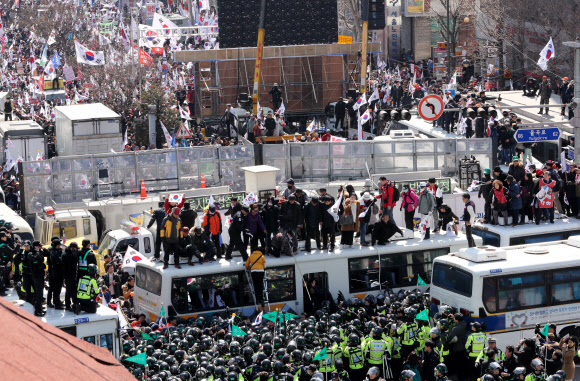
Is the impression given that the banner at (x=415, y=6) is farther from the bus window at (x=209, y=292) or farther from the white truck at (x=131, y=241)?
the bus window at (x=209, y=292)

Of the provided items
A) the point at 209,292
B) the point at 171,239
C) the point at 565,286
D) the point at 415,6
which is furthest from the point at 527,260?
the point at 415,6

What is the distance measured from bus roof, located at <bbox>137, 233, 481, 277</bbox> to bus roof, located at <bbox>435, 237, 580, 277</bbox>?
4.04 feet

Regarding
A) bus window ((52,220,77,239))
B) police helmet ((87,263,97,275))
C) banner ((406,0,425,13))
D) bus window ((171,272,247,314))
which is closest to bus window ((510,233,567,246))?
bus window ((171,272,247,314))

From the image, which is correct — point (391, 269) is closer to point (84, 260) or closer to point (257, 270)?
point (257, 270)

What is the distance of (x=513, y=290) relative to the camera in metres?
15.3

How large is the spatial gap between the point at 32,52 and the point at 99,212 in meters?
45.0

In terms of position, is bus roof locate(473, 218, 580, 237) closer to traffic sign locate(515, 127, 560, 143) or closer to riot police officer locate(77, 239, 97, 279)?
traffic sign locate(515, 127, 560, 143)

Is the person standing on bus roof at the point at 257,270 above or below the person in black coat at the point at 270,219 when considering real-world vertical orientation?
below

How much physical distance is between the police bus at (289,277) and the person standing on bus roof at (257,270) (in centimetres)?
15

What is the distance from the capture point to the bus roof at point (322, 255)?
16234mm

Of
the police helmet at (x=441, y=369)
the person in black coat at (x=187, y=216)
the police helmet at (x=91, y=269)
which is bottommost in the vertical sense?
the police helmet at (x=441, y=369)

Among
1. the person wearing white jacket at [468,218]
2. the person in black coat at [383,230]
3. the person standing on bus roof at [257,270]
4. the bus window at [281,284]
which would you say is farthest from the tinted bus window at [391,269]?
the person standing on bus roof at [257,270]

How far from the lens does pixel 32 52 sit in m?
66.1

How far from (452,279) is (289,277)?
9.34 feet
